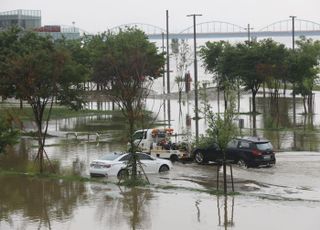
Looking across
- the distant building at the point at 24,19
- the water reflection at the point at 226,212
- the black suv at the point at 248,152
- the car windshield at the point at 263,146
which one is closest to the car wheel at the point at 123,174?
the water reflection at the point at 226,212

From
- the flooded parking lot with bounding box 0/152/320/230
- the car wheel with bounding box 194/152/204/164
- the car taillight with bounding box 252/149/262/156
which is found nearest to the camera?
the flooded parking lot with bounding box 0/152/320/230

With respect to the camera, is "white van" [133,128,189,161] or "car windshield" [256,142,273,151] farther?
"white van" [133,128,189,161]

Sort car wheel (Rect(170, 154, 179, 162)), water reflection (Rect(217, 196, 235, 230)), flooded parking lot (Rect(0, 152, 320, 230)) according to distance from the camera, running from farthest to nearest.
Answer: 1. car wheel (Rect(170, 154, 179, 162))
2. flooded parking lot (Rect(0, 152, 320, 230))
3. water reflection (Rect(217, 196, 235, 230))

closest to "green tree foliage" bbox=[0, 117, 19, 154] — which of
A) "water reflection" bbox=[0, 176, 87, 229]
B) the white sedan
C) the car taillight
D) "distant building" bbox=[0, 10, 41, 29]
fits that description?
"water reflection" bbox=[0, 176, 87, 229]

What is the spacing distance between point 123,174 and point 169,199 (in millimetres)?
4791

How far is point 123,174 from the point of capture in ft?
88.7

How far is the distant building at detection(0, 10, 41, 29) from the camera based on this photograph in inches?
5896

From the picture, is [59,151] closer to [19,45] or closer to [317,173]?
[317,173]

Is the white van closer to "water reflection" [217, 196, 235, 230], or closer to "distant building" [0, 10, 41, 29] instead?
"water reflection" [217, 196, 235, 230]

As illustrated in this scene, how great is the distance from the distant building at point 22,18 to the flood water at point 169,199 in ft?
386

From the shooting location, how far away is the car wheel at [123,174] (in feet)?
86.3

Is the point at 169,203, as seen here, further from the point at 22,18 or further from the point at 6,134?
the point at 22,18

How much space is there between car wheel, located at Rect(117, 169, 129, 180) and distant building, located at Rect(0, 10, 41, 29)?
404 ft

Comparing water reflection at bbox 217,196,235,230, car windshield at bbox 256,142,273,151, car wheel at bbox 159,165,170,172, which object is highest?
car windshield at bbox 256,142,273,151
